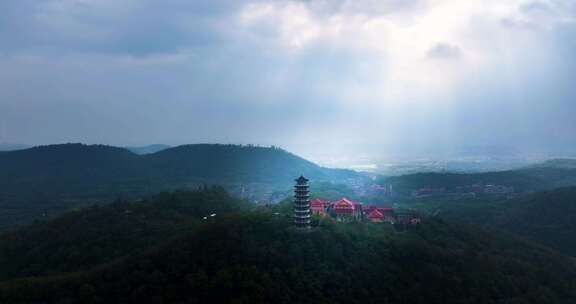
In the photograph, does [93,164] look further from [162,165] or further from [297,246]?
[297,246]

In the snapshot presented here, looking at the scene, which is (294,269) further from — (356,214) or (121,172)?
(121,172)

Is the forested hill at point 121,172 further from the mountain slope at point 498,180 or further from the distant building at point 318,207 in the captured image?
the distant building at point 318,207

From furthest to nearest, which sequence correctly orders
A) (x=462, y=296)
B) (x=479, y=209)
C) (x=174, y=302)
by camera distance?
(x=479, y=209) < (x=462, y=296) < (x=174, y=302)

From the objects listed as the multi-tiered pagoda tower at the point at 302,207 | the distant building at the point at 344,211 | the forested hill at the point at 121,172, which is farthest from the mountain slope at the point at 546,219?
the forested hill at the point at 121,172

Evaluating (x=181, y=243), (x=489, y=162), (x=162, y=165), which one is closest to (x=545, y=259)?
(x=181, y=243)

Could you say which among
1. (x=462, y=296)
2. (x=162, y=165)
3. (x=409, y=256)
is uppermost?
(x=162, y=165)

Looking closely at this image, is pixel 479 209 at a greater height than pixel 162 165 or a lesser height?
lesser

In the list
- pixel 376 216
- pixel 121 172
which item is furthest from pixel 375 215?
pixel 121 172
